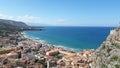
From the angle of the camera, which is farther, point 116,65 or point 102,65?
point 102,65

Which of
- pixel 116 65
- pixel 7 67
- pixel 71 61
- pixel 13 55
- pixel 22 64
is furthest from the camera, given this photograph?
pixel 13 55

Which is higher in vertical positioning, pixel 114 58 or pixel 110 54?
pixel 110 54

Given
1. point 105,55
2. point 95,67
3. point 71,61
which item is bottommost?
point 71,61

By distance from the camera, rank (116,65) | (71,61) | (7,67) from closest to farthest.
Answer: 1. (116,65)
2. (7,67)
3. (71,61)

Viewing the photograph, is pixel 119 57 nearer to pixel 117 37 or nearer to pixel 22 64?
pixel 117 37

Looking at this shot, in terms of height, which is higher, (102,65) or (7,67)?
(102,65)

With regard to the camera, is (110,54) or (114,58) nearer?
(114,58)

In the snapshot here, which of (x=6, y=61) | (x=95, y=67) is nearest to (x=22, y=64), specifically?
(x=6, y=61)
